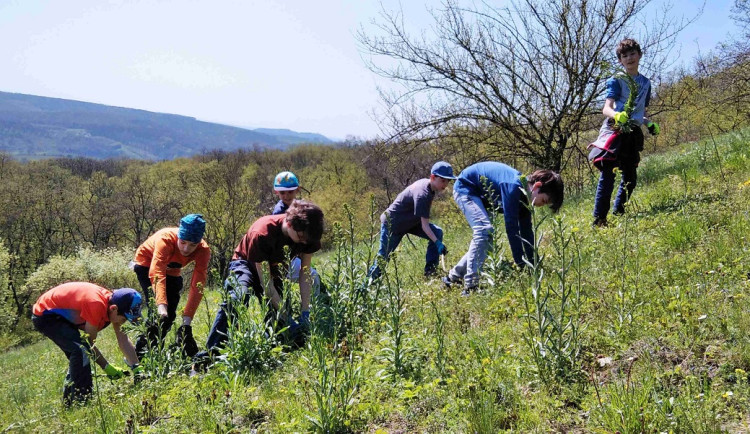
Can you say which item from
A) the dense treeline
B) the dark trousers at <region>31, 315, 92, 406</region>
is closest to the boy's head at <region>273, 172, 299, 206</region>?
the dark trousers at <region>31, 315, 92, 406</region>

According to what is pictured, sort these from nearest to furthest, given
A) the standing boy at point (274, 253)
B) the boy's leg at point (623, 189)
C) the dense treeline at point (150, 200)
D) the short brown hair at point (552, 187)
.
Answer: the standing boy at point (274, 253) → the short brown hair at point (552, 187) → the boy's leg at point (623, 189) → the dense treeline at point (150, 200)

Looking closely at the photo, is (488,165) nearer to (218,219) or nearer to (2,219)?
(218,219)

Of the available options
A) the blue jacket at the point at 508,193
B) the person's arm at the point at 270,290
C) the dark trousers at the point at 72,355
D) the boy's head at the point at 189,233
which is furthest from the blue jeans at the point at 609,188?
the dark trousers at the point at 72,355

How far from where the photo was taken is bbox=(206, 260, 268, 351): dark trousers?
4.15m

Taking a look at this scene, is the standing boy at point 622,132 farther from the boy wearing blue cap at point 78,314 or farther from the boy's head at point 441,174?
the boy wearing blue cap at point 78,314

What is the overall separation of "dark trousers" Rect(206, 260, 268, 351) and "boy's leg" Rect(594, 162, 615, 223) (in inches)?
142

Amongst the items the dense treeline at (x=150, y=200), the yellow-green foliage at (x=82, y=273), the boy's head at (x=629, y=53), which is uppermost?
the boy's head at (x=629, y=53)

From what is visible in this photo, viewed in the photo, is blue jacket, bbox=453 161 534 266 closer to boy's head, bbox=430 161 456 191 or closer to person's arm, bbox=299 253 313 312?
boy's head, bbox=430 161 456 191

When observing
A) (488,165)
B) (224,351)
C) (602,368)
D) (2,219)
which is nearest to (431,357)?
(602,368)

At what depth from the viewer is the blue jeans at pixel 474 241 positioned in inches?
185

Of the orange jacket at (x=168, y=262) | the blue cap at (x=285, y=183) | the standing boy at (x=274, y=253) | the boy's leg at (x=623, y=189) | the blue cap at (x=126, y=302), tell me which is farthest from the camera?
the blue cap at (x=285, y=183)

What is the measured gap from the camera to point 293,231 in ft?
14.2

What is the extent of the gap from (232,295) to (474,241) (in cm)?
230

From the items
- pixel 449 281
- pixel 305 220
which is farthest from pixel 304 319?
pixel 449 281
